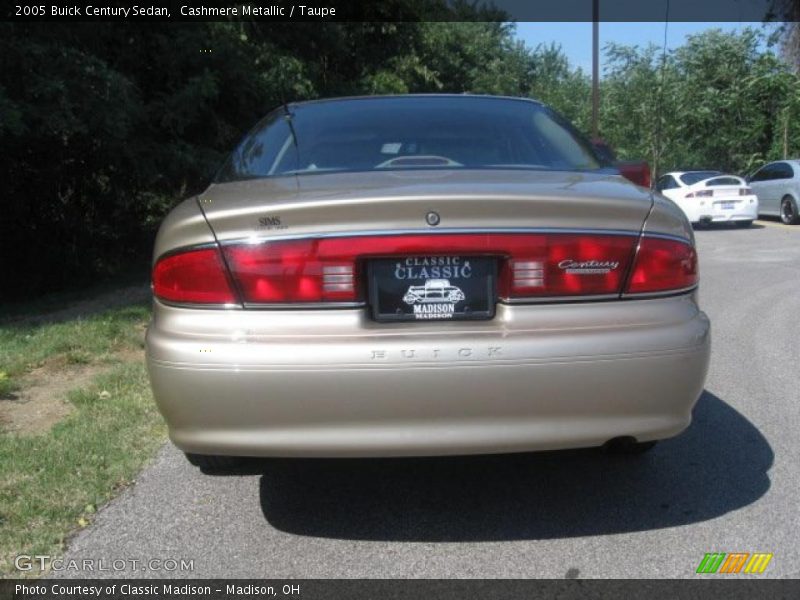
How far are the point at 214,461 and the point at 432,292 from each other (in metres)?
1.17

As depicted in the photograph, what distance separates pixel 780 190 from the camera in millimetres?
18609

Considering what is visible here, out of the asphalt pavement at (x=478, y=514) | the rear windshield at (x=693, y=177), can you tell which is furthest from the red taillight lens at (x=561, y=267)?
the rear windshield at (x=693, y=177)

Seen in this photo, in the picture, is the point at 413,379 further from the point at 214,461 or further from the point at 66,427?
the point at 66,427

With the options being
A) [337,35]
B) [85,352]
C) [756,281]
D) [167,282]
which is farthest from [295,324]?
[337,35]

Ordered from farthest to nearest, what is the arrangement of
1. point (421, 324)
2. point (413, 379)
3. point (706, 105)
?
point (706, 105)
point (421, 324)
point (413, 379)

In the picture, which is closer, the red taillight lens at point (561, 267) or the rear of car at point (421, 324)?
the rear of car at point (421, 324)

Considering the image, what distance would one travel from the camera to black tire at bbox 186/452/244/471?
3.34m

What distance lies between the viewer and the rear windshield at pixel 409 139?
365 cm

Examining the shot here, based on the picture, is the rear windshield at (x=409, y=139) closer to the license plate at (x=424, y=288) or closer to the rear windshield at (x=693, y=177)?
the license plate at (x=424, y=288)

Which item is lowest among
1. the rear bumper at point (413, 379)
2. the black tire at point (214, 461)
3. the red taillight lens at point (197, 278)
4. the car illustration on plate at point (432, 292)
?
the black tire at point (214, 461)

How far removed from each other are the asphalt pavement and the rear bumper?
425mm

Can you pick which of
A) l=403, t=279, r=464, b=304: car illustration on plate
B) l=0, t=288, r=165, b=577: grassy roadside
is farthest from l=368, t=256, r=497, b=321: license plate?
l=0, t=288, r=165, b=577: grassy roadside

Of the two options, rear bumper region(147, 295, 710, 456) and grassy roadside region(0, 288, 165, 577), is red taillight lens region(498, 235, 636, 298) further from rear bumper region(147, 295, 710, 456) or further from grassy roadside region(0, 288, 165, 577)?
grassy roadside region(0, 288, 165, 577)

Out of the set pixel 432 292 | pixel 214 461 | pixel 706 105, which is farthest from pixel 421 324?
pixel 706 105
